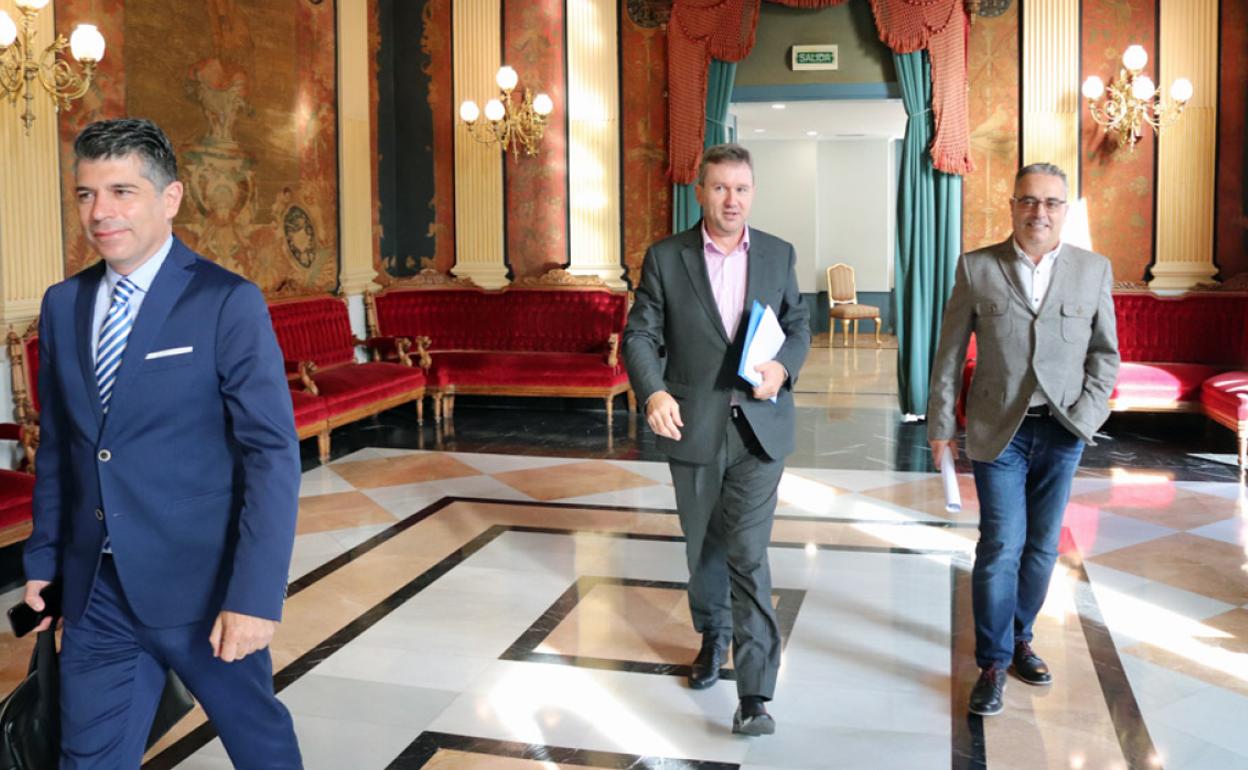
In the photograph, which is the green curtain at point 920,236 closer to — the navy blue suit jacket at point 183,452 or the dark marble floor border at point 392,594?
the dark marble floor border at point 392,594

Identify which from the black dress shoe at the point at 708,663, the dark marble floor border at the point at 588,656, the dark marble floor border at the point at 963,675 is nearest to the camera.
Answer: the dark marble floor border at the point at 963,675

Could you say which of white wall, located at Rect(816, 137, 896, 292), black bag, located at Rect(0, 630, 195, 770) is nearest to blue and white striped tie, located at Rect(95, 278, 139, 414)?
black bag, located at Rect(0, 630, 195, 770)

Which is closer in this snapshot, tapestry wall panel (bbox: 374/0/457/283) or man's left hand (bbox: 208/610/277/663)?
man's left hand (bbox: 208/610/277/663)

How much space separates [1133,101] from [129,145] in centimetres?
912

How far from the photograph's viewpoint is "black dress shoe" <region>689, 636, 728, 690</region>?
4.07 m

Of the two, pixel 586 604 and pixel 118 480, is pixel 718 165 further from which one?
pixel 586 604

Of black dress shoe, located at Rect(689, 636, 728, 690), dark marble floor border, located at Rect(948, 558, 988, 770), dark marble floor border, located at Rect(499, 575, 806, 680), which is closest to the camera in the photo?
dark marble floor border, located at Rect(948, 558, 988, 770)

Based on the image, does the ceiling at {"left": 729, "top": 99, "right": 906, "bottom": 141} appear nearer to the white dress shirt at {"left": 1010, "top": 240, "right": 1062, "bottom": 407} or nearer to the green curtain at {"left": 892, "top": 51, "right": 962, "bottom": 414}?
the green curtain at {"left": 892, "top": 51, "right": 962, "bottom": 414}

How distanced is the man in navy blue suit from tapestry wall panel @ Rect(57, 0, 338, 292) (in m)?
5.23

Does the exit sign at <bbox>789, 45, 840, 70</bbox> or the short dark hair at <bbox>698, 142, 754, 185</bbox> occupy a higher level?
the exit sign at <bbox>789, 45, 840, 70</bbox>

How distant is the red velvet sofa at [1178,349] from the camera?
887 centimetres

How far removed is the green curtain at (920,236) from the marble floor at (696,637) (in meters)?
2.13

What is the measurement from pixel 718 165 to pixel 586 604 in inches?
88.3

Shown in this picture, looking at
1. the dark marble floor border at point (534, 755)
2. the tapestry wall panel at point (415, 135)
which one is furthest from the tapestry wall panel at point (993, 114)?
the dark marble floor border at point (534, 755)
